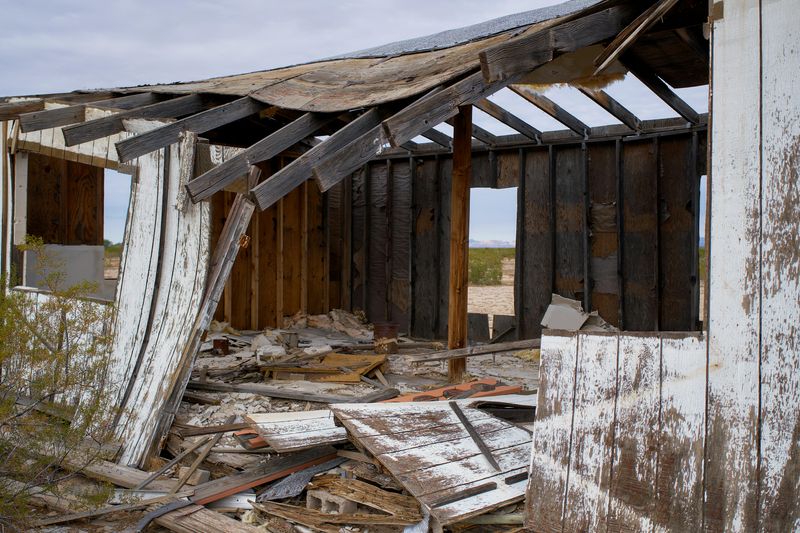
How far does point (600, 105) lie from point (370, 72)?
304 cm

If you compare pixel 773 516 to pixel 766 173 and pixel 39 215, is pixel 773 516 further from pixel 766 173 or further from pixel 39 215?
pixel 39 215

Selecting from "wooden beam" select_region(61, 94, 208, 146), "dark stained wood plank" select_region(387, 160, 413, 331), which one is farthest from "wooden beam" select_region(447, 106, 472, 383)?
"dark stained wood plank" select_region(387, 160, 413, 331)

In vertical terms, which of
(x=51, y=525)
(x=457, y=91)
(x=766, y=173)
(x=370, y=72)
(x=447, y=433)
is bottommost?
(x=51, y=525)

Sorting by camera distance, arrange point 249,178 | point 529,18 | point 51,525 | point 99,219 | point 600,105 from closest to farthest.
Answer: point 51,525 → point 249,178 → point 529,18 → point 600,105 → point 99,219

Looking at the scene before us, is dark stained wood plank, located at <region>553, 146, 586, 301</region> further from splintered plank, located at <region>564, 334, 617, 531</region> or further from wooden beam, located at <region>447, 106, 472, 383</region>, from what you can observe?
splintered plank, located at <region>564, 334, 617, 531</region>

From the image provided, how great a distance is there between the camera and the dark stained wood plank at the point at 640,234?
394 inches

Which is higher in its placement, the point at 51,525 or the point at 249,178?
the point at 249,178

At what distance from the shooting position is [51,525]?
4.66 metres

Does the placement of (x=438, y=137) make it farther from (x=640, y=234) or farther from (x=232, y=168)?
(x=232, y=168)

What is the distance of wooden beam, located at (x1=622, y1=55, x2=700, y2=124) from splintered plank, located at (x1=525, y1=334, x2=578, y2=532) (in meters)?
3.55

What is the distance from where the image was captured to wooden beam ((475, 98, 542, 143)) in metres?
9.19

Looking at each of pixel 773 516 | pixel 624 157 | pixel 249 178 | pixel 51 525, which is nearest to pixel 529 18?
pixel 624 157

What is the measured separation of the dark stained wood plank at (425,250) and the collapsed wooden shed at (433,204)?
3 cm

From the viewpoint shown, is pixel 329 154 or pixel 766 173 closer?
pixel 766 173
